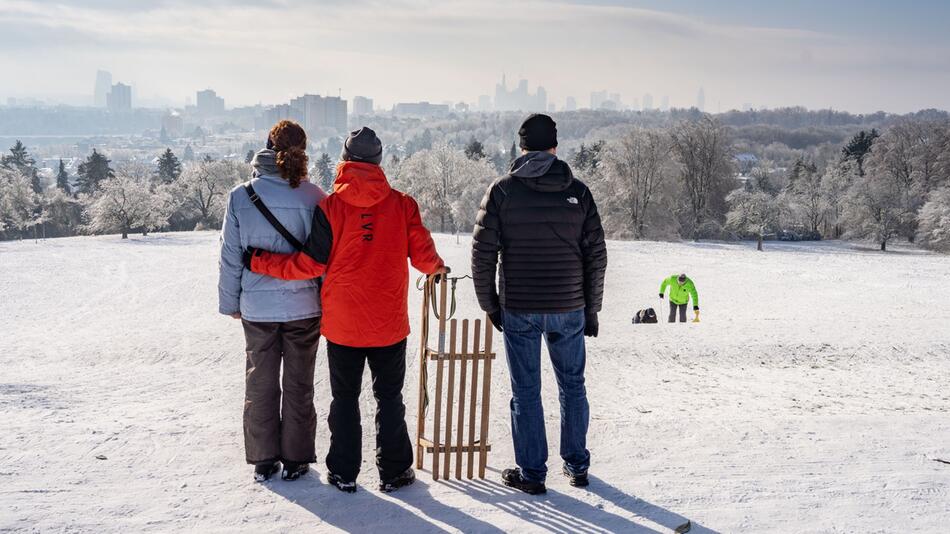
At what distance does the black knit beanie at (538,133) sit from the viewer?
16.5 feet

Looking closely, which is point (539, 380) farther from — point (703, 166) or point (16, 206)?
point (16, 206)

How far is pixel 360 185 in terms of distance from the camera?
4.84 metres

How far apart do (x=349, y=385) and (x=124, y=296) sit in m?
21.6

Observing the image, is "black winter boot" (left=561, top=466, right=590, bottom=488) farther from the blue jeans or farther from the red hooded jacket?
the red hooded jacket

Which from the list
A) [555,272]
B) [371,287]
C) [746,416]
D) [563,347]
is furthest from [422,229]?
[746,416]

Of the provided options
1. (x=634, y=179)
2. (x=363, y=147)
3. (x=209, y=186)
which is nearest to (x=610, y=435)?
(x=363, y=147)

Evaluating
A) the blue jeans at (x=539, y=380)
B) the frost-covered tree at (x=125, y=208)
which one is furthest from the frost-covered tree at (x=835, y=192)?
the blue jeans at (x=539, y=380)

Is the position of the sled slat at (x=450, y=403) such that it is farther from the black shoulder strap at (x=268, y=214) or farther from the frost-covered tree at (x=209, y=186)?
the frost-covered tree at (x=209, y=186)

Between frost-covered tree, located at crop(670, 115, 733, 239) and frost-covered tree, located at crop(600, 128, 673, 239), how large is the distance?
18.5ft

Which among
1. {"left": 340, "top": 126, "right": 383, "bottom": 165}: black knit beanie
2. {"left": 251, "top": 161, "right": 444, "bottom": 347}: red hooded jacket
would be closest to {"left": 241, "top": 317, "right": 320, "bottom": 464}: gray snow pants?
{"left": 251, "top": 161, "right": 444, "bottom": 347}: red hooded jacket

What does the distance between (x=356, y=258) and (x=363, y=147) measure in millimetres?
753

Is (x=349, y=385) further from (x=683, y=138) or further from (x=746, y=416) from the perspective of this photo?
(x=683, y=138)

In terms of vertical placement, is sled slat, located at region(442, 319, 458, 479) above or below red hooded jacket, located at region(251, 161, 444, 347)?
below

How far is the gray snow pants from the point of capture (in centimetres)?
523
